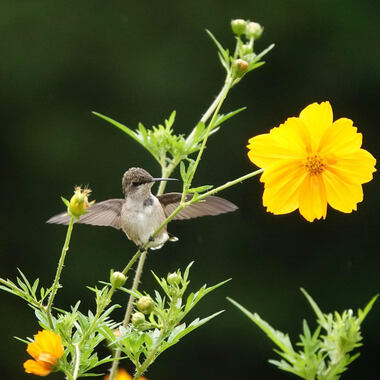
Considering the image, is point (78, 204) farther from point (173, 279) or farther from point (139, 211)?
point (139, 211)

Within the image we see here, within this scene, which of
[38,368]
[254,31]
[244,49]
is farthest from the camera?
[254,31]

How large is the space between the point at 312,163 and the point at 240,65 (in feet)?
0.94

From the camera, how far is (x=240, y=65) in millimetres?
1707

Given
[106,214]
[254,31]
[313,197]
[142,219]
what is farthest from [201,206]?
[313,197]

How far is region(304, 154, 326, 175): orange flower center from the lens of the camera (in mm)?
1529

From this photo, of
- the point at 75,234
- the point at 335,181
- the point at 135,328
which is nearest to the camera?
the point at 135,328

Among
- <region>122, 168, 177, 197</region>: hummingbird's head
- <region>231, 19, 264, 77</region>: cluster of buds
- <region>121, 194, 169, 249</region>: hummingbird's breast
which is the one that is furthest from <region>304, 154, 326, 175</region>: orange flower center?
<region>122, 168, 177, 197</region>: hummingbird's head

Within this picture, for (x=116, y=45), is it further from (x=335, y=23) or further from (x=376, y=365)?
(x=376, y=365)

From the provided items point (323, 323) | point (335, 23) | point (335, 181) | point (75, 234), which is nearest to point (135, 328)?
point (323, 323)

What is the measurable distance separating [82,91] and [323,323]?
21.0 feet

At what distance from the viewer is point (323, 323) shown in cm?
123

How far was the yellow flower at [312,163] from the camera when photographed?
4.91 feet

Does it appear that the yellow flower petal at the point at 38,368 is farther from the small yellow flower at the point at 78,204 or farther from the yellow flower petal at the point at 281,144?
the yellow flower petal at the point at 281,144

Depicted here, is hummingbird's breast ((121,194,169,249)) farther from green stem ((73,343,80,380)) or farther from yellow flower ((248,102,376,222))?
green stem ((73,343,80,380))
